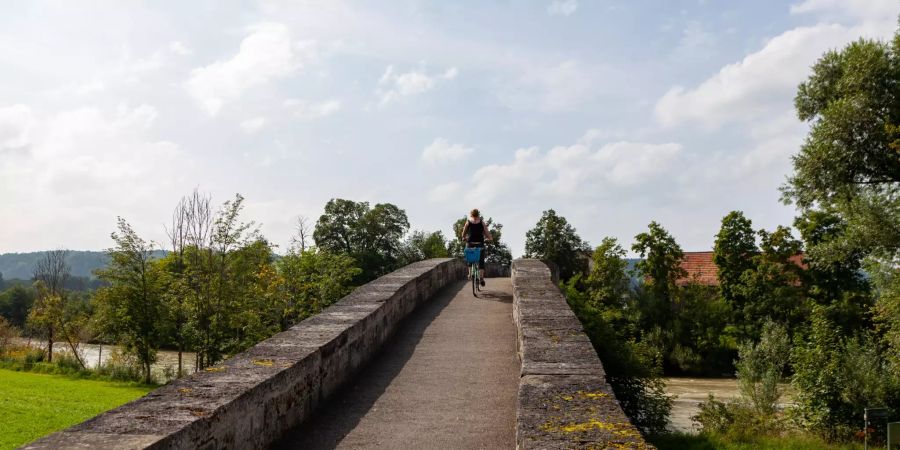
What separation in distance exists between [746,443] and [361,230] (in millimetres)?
47157

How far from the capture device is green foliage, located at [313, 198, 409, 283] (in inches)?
2489

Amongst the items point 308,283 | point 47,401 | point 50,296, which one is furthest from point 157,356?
point 308,283

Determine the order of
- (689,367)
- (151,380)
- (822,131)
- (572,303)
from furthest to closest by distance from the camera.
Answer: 1. (689,367)
2. (151,380)
3. (822,131)
4. (572,303)

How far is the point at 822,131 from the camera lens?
82.4 feet

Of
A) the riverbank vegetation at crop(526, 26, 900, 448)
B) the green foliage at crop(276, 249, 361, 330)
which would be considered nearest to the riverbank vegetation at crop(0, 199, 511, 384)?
the green foliage at crop(276, 249, 361, 330)

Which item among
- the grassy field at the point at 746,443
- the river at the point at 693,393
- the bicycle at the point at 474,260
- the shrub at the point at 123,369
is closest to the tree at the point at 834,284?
the river at the point at 693,393

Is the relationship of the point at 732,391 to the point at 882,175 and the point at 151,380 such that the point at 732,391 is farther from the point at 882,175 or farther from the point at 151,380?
the point at 151,380

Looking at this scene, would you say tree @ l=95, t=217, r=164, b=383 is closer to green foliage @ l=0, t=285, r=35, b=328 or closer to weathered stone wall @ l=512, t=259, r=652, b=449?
weathered stone wall @ l=512, t=259, r=652, b=449

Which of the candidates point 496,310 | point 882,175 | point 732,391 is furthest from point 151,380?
point 882,175

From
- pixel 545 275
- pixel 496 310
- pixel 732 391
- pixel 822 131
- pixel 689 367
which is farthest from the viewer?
pixel 689 367

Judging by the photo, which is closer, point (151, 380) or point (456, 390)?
point (456, 390)

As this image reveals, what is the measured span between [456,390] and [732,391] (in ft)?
116

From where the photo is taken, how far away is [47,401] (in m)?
23.0

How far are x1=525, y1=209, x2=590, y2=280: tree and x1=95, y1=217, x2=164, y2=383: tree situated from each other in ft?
116
